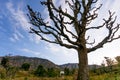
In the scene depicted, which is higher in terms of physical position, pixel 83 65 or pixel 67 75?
pixel 67 75

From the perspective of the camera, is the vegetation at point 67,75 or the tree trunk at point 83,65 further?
the vegetation at point 67,75

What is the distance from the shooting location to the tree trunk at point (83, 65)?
20844 mm

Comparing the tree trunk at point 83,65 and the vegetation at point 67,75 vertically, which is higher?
the vegetation at point 67,75

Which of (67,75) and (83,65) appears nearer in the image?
(83,65)

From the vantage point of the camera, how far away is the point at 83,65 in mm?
21047

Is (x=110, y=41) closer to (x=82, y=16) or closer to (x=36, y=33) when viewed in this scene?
(x=82, y=16)

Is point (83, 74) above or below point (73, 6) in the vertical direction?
below

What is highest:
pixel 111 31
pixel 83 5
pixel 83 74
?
pixel 83 5

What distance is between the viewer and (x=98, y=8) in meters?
23.8

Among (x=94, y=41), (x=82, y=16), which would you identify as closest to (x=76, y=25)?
A: (x=82, y=16)

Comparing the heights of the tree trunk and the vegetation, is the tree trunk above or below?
below

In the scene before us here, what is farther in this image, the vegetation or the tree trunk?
the vegetation

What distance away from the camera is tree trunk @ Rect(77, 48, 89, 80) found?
20.8 meters

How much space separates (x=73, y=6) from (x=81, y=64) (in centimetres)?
517
